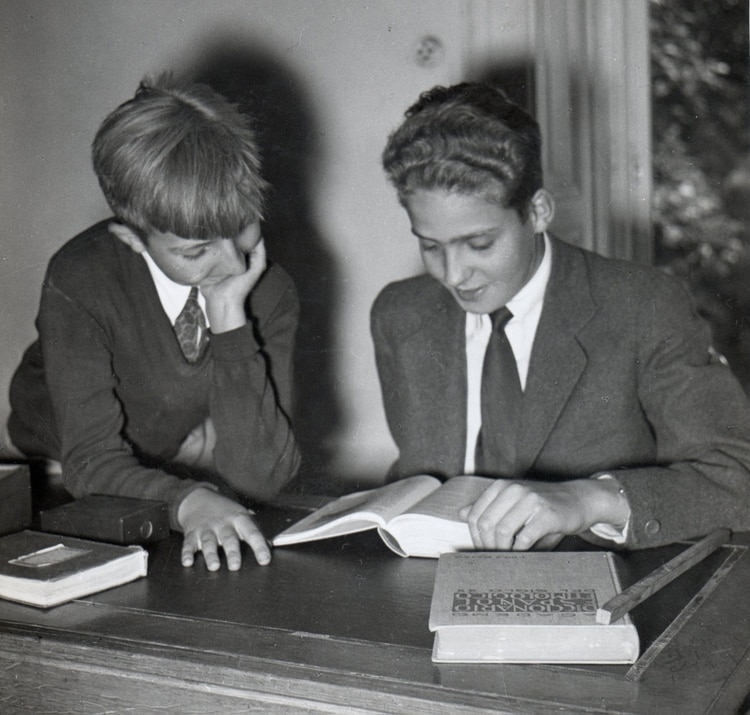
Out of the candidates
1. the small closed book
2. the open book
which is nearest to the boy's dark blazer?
the open book

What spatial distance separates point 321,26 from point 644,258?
3.07ft

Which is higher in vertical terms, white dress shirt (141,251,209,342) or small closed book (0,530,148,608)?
white dress shirt (141,251,209,342)

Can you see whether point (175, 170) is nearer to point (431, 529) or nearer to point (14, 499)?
point (14, 499)

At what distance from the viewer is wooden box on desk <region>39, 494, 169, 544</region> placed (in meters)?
1.38

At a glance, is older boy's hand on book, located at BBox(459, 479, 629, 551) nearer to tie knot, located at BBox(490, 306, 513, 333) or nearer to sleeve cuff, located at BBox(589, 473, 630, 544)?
sleeve cuff, located at BBox(589, 473, 630, 544)

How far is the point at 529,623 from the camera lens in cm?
90

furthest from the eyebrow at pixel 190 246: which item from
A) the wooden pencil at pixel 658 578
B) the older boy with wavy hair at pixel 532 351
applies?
the wooden pencil at pixel 658 578

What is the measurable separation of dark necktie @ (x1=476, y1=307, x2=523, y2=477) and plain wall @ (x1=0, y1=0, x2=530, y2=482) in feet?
1.78

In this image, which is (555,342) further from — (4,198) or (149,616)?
(4,198)

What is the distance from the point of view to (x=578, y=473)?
5.43ft

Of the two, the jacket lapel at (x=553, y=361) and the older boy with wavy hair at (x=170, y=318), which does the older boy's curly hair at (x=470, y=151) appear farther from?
the older boy with wavy hair at (x=170, y=318)

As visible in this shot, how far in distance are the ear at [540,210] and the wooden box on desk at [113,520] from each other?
0.82m

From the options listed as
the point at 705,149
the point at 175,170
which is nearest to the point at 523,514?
the point at 175,170

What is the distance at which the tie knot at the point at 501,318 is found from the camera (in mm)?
1682
